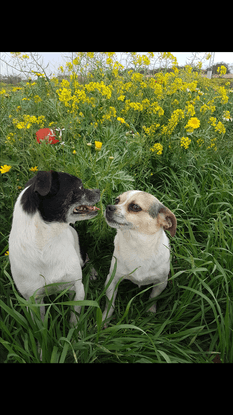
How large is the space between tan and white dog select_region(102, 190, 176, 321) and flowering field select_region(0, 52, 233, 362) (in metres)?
0.22

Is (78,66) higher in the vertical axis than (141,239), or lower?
higher

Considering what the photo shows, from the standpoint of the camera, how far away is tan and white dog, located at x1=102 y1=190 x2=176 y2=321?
6.09ft

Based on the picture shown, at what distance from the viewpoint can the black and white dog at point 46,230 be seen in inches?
61.2

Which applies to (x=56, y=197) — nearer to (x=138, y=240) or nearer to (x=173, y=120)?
(x=138, y=240)

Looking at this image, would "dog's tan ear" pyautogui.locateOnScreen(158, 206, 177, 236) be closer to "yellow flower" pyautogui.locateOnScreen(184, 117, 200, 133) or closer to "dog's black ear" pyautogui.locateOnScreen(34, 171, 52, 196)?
"dog's black ear" pyautogui.locateOnScreen(34, 171, 52, 196)

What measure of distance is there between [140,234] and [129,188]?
2.74ft

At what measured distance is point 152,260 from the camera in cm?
195

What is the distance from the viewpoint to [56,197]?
1.59 m

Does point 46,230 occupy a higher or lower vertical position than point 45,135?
lower

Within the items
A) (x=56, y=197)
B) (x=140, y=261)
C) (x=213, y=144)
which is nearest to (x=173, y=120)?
(x=213, y=144)

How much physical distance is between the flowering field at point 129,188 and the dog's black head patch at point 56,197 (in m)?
0.42
